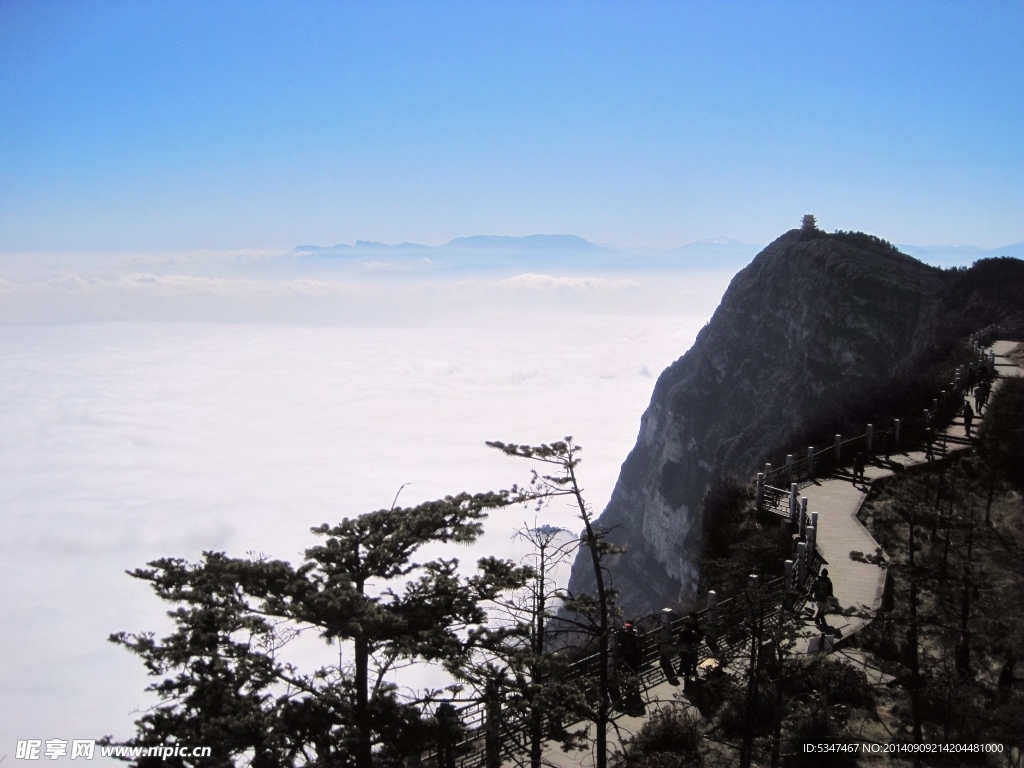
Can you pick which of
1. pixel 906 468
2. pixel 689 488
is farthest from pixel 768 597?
pixel 689 488

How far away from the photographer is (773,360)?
60.2 metres

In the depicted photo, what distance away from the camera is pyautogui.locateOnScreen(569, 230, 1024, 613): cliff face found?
46.4 meters

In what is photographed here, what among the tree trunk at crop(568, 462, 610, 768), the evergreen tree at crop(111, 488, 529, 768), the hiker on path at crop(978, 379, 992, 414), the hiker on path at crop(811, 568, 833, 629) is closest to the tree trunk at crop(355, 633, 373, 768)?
the evergreen tree at crop(111, 488, 529, 768)

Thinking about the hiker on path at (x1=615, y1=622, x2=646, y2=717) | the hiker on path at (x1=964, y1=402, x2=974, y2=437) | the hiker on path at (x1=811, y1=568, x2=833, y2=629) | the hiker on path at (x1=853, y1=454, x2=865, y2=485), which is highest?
the hiker on path at (x1=964, y1=402, x2=974, y2=437)

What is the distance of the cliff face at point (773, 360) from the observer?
46.4 meters

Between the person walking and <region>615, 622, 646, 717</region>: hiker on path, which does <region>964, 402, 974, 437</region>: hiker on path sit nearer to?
<region>615, 622, 646, 717</region>: hiker on path

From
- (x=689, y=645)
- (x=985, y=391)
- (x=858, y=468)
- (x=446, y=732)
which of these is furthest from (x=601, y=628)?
(x=985, y=391)

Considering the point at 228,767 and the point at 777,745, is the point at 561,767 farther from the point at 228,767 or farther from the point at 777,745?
the point at 228,767

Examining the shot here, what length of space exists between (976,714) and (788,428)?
42.6 m

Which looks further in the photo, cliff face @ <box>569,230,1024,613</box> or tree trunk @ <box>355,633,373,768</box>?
cliff face @ <box>569,230,1024,613</box>

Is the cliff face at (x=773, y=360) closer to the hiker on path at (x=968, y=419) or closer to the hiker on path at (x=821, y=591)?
the hiker on path at (x=968, y=419)

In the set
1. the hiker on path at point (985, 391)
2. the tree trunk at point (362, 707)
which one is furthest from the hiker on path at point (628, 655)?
the hiker on path at point (985, 391)

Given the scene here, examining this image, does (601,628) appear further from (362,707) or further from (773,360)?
(773,360)

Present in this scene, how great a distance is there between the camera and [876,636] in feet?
32.8
